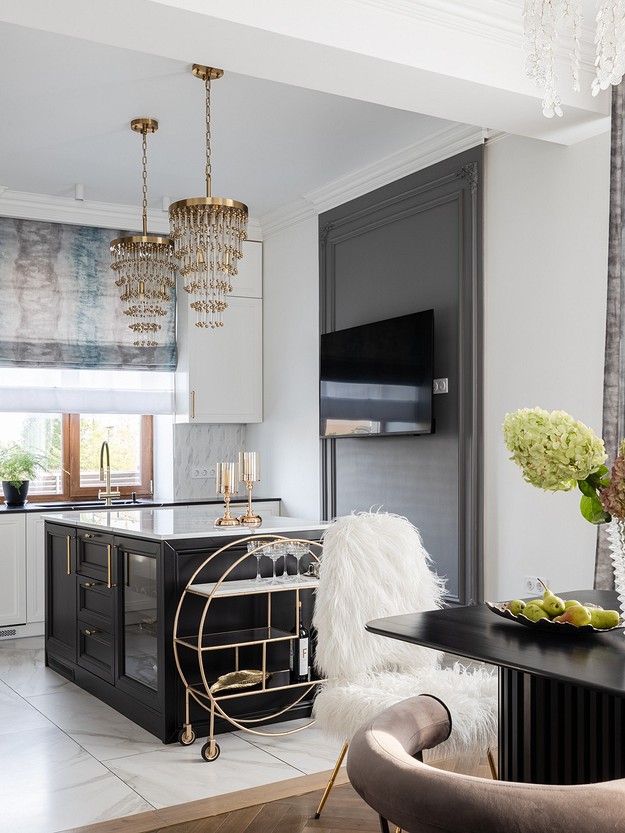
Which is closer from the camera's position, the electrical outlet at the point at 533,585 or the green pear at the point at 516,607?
the green pear at the point at 516,607

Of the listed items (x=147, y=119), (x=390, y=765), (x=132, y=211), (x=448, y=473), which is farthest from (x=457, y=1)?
(x=132, y=211)

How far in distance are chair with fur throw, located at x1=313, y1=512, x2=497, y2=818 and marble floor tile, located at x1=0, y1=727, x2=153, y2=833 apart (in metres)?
0.71

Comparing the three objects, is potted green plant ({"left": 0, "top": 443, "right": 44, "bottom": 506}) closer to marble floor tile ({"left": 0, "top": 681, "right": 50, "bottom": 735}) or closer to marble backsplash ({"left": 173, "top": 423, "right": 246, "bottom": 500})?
marble backsplash ({"left": 173, "top": 423, "right": 246, "bottom": 500})

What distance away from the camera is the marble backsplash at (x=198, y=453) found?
6.52 meters

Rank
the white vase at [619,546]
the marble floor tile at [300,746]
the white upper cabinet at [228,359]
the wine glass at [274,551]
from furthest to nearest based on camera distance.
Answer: the white upper cabinet at [228,359]
the wine glass at [274,551]
the marble floor tile at [300,746]
the white vase at [619,546]

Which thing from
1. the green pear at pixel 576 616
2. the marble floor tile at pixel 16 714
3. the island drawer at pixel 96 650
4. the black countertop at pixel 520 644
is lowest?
the marble floor tile at pixel 16 714

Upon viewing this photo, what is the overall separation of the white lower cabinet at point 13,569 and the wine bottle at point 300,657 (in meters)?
2.60

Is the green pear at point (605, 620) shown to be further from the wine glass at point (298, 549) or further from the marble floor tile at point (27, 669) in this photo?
the marble floor tile at point (27, 669)

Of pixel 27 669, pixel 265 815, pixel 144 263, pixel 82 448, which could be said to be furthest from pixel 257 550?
pixel 82 448

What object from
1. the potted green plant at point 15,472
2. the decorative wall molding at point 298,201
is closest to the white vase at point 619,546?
the decorative wall molding at point 298,201

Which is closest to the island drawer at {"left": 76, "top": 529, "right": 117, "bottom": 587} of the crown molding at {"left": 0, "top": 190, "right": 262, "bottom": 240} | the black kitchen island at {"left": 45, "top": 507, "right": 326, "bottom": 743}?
the black kitchen island at {"left": 45, "top": 507, "right": 326, "bottom": 743}

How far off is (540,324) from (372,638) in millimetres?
2011

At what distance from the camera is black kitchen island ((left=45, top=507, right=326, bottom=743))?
3.41 meters

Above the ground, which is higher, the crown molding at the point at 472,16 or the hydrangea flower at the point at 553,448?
the crown molding at the point at 472,16
